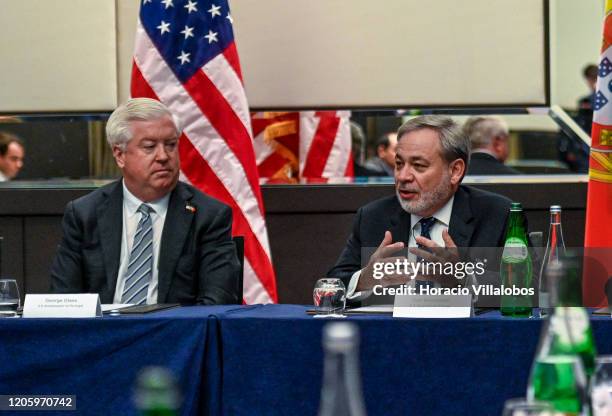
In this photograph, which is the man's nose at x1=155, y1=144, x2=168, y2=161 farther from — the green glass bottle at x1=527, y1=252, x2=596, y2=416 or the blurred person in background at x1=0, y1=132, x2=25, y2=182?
the green glass bottle at x1=527, y1=252, x2=596, y2=416

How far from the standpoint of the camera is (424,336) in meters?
2.62

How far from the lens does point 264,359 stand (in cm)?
269

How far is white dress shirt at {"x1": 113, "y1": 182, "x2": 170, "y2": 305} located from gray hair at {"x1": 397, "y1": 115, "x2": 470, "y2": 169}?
0.90 metres

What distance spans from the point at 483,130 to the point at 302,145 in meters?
1.07

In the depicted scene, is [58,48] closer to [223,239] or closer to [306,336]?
[223,239]

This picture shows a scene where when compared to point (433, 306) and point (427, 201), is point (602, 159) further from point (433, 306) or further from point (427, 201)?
point (433, 306)

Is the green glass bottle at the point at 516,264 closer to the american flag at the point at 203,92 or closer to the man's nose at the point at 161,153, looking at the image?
the man's nose at the point at 161,153

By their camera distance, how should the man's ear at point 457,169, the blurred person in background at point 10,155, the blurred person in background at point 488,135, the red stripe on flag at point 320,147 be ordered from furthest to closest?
the red stripe on flag at point 320,147 < the blurred person in background at point 488,135 < the blurred person in background at point 10,155 < the man's ear at point 457,169

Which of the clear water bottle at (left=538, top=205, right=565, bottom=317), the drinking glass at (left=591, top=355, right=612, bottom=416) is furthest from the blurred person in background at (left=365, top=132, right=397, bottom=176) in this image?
the drinking glass at (left=591, top=355, right=612, bottom=416)

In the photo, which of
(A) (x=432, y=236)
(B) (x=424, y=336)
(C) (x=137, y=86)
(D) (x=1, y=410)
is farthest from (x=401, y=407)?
(C) (x=137, y=86)

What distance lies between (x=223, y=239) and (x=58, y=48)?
2130 millimetres

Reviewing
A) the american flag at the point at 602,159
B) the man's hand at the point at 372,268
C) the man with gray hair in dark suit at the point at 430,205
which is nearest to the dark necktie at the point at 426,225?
the man with gray hair in dark suit at the point at 430,205

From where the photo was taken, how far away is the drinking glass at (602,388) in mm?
1434

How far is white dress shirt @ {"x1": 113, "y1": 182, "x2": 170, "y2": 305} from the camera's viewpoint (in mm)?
3902
